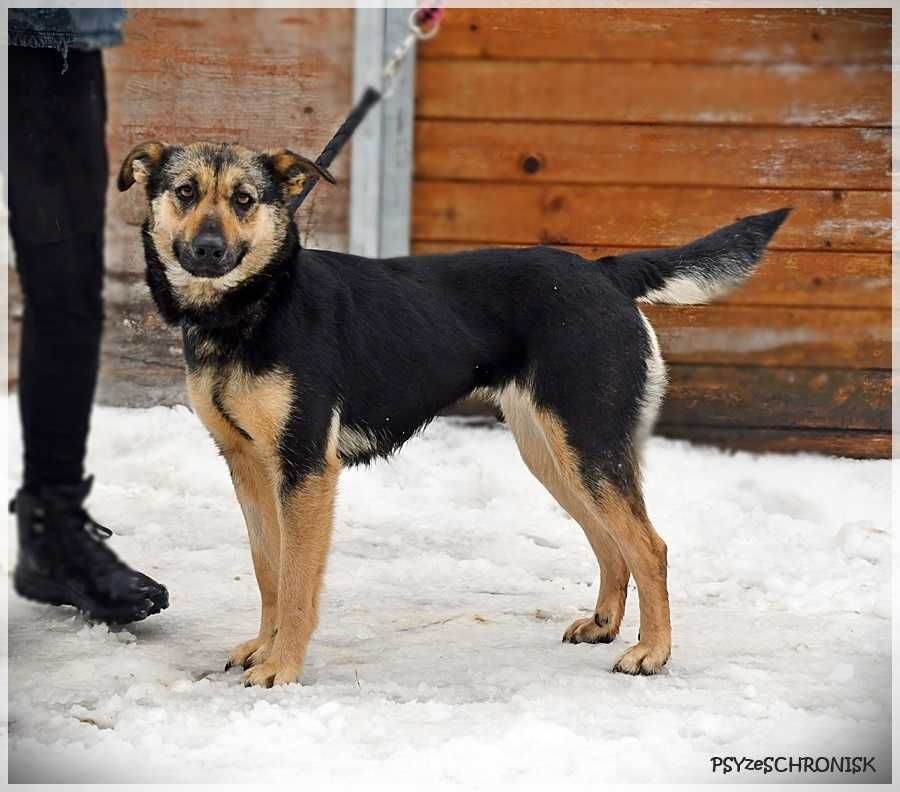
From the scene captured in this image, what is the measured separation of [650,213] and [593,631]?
265 centimetres

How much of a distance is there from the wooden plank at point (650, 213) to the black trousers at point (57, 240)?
9.06 feet

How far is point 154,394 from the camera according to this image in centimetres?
541

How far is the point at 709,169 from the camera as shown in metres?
5.54

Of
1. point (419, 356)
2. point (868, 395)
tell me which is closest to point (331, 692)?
point (419, 356)

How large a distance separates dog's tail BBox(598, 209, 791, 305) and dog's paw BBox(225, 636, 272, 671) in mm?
1620

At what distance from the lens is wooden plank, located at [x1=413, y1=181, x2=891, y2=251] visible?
5.55 metres

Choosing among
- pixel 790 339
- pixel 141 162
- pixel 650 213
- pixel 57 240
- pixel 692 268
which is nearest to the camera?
pixel 57 240

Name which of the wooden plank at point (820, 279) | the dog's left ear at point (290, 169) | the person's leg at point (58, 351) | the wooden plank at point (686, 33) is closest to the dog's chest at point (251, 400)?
the person's leg at point (58, 351)

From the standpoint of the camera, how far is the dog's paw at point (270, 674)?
312 centimetres

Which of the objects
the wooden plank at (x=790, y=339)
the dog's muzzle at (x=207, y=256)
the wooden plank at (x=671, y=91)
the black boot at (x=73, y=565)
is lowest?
the black boot at (x=73, y=565)

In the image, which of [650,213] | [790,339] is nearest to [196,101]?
[650,213]

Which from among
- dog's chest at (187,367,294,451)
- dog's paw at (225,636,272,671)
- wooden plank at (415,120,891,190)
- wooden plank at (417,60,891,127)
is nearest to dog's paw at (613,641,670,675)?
dog's paw at (225,636,272,671)

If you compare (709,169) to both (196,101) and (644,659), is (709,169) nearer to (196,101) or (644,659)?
(196,101)

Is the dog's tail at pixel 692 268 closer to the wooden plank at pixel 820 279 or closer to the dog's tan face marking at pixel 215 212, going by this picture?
the dog's tan face marking at pixel 215 212
